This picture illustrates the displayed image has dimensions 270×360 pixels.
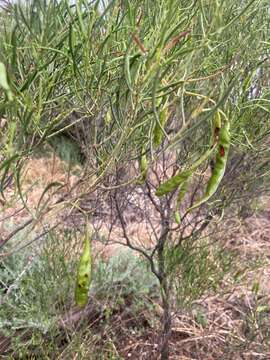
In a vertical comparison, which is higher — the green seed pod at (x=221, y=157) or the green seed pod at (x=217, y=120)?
the green seed pod at (x=217, y=120)

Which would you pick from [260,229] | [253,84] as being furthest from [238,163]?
[260,229]

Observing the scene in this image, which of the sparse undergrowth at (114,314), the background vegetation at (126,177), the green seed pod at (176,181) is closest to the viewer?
the green seed pod at (176,181)

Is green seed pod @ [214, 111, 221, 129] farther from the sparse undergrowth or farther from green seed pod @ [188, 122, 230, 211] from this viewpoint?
the sparse undergrowth

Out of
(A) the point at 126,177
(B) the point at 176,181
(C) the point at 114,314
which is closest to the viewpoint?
(B) the point at 176,181

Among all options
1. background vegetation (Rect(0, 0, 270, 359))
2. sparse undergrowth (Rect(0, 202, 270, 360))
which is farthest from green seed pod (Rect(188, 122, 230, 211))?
sparse undergrowth (Rect(0, 202, 270, 360))

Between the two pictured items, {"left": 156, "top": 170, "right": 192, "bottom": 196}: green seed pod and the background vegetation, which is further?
the background vegetation

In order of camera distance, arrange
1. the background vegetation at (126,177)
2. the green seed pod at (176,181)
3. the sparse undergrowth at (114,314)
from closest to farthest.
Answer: the green seed pod at (176,181), the background vegetation at (126,177), the sparse undergrowth at (114,314)

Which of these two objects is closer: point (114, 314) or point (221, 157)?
point (221, 157)

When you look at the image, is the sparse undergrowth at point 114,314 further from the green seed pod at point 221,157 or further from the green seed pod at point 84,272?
the green seed pod at point 221,157

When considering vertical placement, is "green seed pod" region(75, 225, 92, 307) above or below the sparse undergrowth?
above

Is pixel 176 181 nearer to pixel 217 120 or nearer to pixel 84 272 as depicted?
pixel 217 120

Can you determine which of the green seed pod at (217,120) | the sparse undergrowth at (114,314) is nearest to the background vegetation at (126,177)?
the sparse undergrowth at (114,314)

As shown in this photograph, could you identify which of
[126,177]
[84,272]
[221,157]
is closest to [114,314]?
[126,177]

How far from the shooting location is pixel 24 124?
1.11 meters
